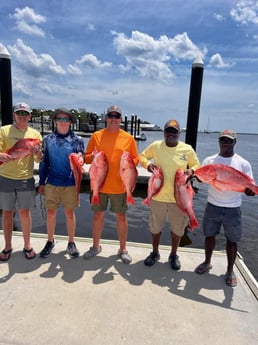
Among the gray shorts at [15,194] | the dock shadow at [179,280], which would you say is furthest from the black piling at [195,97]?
the gray shorts at [15,194]

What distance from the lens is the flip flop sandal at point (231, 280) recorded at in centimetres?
350

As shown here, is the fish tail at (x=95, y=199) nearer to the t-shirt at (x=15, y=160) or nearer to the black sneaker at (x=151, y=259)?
the t-shirt at (x=15, y=160)

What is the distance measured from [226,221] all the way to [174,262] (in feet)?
3.07

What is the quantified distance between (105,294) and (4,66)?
798 centimetres

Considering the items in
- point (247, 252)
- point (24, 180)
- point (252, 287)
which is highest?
point (24, 180)

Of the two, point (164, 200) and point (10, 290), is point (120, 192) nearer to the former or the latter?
point (164, 200)

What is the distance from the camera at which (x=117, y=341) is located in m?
2.47

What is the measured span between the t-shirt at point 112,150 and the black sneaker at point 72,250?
0.95 metres

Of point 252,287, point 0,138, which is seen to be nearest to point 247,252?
point 252,287

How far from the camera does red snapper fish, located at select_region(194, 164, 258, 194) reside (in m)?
3.22

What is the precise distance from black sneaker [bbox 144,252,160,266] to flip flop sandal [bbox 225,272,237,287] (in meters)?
0.96

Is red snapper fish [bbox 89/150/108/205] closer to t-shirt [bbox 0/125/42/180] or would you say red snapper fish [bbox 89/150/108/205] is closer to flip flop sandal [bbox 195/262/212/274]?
t-shirt [bbox 0/125/42/180]

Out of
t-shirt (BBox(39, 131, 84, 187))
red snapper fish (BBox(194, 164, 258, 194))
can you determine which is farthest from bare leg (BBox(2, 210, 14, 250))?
red snapper fish (BBox(194, 164, 258, 194))

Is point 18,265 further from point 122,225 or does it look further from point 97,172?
point 97,172
